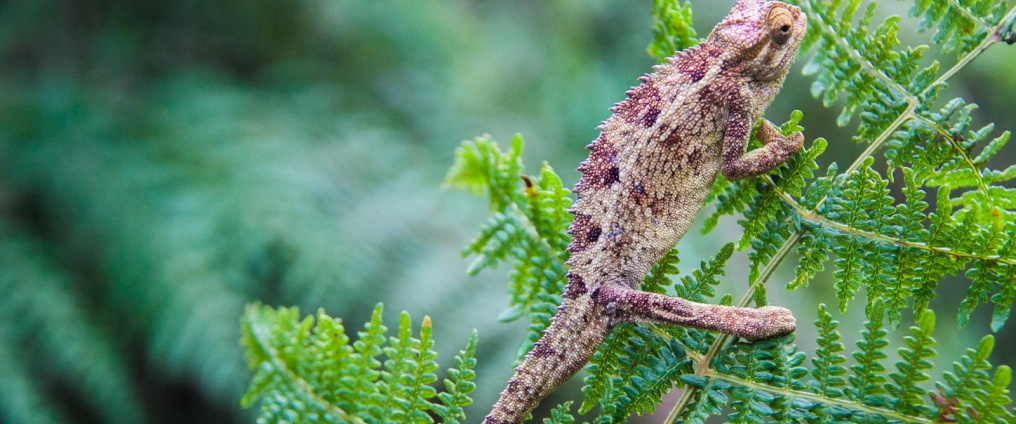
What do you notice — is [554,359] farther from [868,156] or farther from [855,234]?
[868,156]

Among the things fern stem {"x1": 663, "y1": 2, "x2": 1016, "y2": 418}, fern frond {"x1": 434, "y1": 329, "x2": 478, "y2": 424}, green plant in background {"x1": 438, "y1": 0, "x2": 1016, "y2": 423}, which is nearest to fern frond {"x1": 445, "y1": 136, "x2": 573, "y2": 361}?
green plant in background {"x1": 438, "y1": 0, "x2": 1016, "y2": 423}

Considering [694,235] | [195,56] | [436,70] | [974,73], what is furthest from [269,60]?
[974,73]

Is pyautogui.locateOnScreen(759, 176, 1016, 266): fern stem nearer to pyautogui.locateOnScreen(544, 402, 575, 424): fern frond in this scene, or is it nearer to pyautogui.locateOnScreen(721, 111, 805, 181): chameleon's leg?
pyautogui.locateOnScreen(721, 111, 805, 181): chameleon's leg

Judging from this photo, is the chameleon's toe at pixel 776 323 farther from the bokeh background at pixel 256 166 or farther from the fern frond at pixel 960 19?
the bokeh background at pixel 256 166

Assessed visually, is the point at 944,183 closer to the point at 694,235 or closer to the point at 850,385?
the point at 850,385

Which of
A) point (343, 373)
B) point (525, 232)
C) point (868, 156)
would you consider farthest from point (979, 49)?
point (343, 373)

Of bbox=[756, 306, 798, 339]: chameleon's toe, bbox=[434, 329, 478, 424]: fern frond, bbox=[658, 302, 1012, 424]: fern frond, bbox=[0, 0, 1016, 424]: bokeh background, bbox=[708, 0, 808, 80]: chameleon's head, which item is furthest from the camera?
bbox=[0, 0, 1016, 424]: bokeh background

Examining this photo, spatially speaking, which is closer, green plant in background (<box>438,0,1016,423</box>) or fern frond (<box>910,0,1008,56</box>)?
green plant in background (<box>438,0,1016,423</box>)
